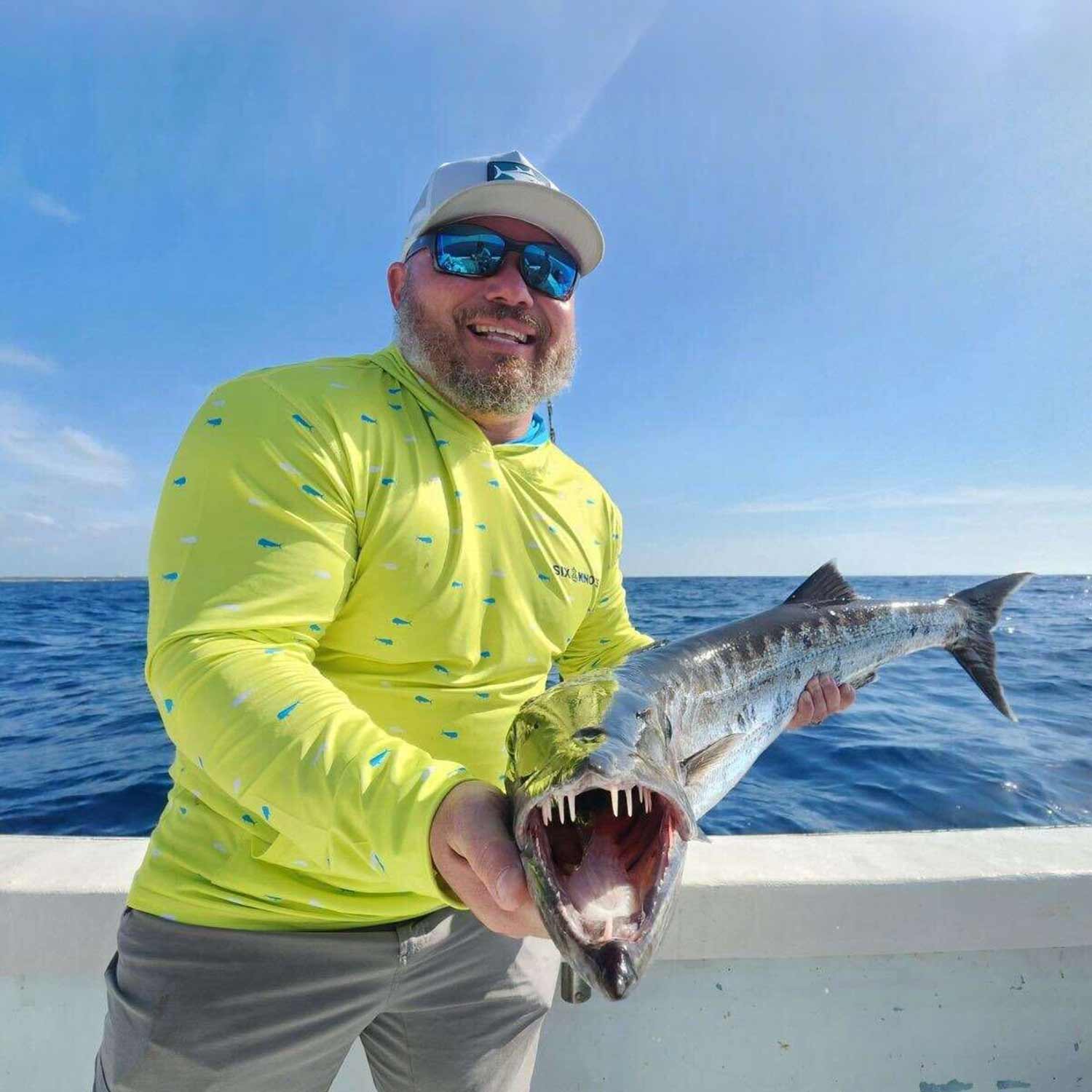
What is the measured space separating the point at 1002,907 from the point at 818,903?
2.25ft

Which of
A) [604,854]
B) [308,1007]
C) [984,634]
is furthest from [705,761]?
[984,634]

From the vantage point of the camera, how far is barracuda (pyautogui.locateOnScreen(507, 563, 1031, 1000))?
1042mm

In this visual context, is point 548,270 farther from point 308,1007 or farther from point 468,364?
point 308,1007

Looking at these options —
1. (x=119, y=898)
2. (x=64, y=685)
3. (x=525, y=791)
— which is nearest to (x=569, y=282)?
(x=525, y=791)

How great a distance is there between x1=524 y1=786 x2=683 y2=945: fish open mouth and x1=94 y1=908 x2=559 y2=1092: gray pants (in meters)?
0.98

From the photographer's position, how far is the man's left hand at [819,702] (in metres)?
3.21

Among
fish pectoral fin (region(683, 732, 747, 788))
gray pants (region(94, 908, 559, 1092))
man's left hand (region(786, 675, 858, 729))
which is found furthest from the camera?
man's left hand (region(786, 675, 858, 729))

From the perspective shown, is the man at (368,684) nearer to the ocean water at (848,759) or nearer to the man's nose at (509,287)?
the man's nose at (509,287)

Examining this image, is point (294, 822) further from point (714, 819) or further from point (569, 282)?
point (714, 819)

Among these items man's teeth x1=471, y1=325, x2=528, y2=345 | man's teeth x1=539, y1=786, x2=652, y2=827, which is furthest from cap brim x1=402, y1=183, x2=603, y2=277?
man's teeth x1=539, y1=786, x2=652, y2=827

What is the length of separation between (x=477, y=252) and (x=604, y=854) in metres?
2.11

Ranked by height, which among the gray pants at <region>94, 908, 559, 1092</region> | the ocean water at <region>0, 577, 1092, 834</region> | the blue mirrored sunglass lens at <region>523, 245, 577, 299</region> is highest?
the blue mirrored sunglass lens at <region>523, 245, 577, 299</region>

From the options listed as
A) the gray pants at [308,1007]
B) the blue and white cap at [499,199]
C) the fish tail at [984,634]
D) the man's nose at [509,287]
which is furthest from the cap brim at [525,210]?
the fish tail at [984,634]

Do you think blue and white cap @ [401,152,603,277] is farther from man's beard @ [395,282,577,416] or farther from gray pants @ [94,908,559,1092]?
gray pants @ [94,908,559,1092]
